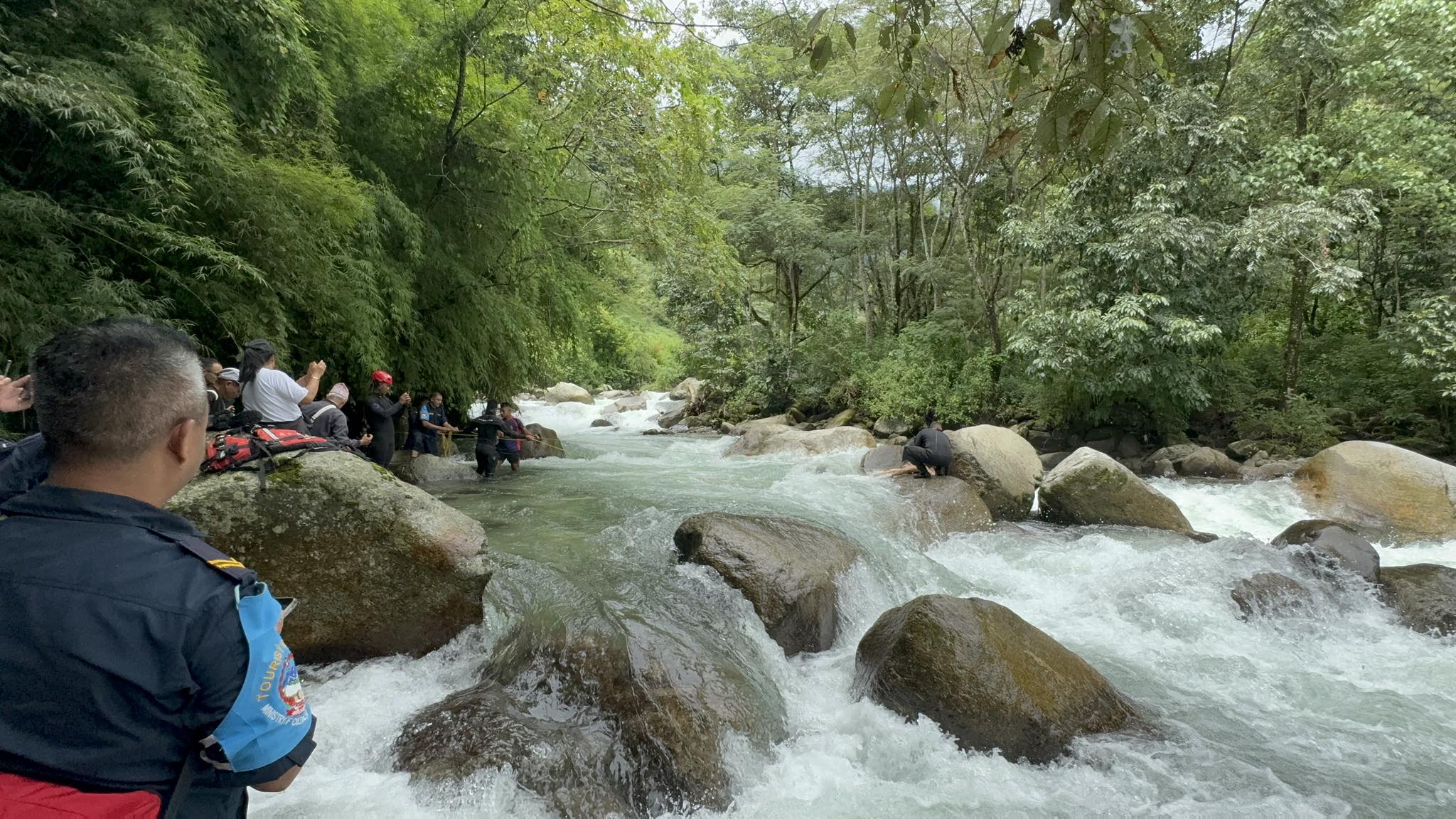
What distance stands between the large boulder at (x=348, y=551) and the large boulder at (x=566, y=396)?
2146 centimetres

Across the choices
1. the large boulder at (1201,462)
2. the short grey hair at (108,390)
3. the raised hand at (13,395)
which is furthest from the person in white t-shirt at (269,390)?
the large boulder at (1201,462)

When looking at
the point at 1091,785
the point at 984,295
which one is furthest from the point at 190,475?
the point at 984,295

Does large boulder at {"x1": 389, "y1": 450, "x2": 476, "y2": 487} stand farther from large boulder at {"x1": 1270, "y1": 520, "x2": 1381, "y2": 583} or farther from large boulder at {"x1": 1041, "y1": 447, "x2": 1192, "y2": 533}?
large boulder at {"x1": 1270, "y1": 520, "x2": 1381, "y2": 583}

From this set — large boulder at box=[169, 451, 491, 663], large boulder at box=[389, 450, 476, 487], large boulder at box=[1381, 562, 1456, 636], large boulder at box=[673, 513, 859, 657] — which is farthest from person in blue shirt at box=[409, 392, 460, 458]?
large boulder at box=[1381, 562, 1456, 636]

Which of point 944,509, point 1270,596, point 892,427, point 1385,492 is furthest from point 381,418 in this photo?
point 1385,492

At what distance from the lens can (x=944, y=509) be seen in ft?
26.4

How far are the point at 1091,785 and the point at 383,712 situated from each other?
145 inches

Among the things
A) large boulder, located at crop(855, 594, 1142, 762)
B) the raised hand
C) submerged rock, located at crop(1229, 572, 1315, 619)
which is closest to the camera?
the raised hand

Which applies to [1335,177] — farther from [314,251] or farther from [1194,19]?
[314,251]

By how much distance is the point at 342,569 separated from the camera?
411 centimetres

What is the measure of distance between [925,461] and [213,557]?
28.2 ft

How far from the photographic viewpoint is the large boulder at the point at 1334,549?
20.0 feet

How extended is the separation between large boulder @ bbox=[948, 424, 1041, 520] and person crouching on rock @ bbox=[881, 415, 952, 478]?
211 millimetres

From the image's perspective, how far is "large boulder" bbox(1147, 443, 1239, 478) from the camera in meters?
11.4
